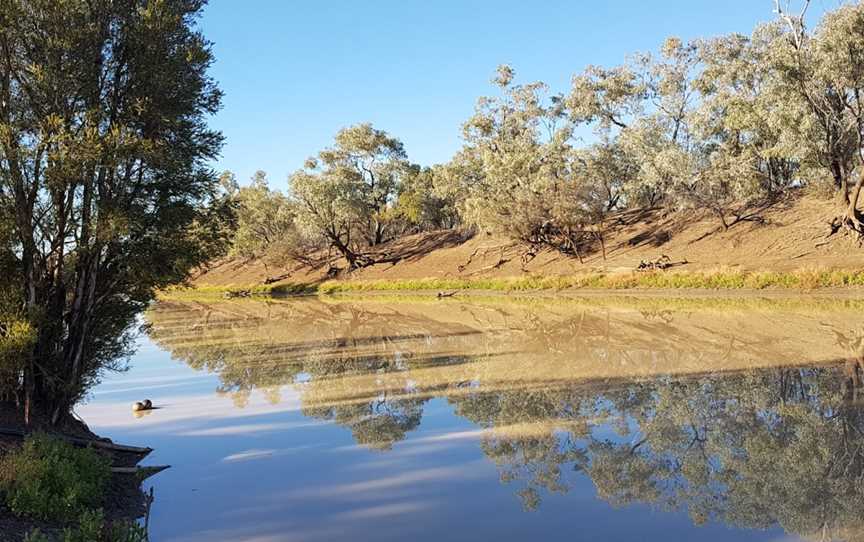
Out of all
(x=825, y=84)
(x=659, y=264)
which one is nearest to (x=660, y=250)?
(x=659, y=264)

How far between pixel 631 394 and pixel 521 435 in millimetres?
3912

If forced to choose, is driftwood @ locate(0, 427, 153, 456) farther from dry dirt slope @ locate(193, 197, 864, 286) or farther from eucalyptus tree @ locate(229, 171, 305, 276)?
eucalyptus tree @ locate(229, 171, 305, 276)

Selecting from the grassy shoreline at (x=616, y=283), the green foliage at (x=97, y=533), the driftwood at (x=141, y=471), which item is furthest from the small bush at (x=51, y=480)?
the grassy shoreline at (x=616, y=283)

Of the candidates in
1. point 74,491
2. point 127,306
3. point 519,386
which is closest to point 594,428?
point 519,386

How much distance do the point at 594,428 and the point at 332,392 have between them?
7928mm

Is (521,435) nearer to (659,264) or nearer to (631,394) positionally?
(631,394)

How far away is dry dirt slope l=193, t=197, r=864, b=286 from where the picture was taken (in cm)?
3711

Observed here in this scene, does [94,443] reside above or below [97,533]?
above

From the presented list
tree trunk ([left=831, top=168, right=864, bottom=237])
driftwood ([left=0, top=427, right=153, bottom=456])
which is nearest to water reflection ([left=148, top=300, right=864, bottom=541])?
driftwood ([left=0, top=427, right=153, bottom=456])

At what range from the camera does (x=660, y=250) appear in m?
46.8

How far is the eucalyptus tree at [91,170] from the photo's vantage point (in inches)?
435

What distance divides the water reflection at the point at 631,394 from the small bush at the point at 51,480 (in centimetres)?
317

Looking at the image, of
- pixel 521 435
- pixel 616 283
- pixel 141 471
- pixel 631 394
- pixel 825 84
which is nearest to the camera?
pixel 141 471

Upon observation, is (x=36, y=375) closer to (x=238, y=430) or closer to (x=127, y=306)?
(x=127, y=306)
